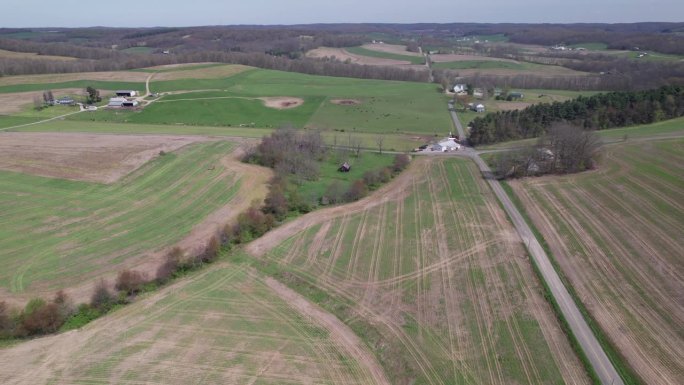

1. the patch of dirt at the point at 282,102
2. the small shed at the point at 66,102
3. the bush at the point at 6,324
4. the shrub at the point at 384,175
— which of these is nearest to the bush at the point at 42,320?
the bush at the point at 6,324

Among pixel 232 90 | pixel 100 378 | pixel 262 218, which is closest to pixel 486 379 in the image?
pixel 100 378

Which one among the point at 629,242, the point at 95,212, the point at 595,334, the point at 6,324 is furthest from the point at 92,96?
the point at 595,334

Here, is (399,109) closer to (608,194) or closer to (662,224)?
(608,194)

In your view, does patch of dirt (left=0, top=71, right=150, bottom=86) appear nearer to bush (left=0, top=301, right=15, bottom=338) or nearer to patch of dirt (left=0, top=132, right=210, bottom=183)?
patch of dirt (left=0, top=132, right=210, bottom=183)

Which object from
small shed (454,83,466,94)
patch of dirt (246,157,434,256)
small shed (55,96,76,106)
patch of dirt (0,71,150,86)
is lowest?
patch of dirt (246,157,434,256)

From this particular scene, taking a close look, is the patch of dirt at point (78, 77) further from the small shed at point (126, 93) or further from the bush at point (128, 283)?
the bush at point (128, 283)

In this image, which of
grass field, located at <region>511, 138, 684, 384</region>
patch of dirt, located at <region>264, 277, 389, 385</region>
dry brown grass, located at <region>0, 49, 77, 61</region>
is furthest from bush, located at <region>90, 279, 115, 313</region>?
dry brown grass, located at <region>0, 49, 77, 61</region>
